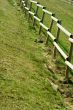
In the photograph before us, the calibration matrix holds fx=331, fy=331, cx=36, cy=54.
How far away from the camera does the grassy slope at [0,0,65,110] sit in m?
8.90

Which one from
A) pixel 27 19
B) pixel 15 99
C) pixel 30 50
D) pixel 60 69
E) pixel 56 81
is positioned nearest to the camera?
pixel 15 99

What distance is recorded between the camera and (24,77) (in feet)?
35.3

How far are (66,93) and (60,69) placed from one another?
8.72ft

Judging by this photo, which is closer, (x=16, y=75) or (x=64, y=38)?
(x=16, y=75)

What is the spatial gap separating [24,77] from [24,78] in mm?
97

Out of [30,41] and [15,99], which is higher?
[15,99]

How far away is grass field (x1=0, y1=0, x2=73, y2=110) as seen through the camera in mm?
8922

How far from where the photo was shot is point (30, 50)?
14.8m

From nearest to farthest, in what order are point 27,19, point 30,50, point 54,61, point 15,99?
point 15,99, point 54,61, point 30,50, point 27,19

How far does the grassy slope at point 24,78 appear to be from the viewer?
890 cm

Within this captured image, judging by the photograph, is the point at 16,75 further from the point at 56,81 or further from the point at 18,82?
the point at 56,81

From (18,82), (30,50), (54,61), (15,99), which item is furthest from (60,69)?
(15,99)

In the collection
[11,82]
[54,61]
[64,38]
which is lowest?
[64,38]

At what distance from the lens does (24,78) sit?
1068cm
